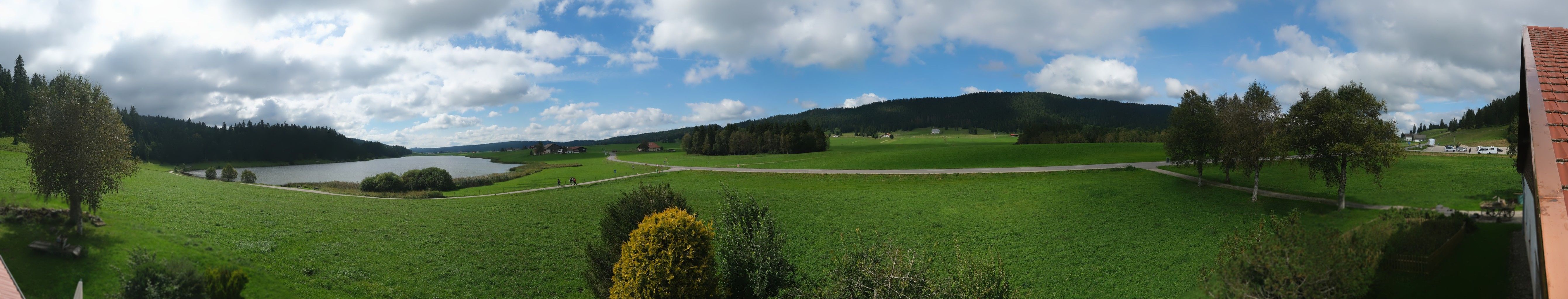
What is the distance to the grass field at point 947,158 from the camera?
51812mm

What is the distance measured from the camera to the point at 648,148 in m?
134

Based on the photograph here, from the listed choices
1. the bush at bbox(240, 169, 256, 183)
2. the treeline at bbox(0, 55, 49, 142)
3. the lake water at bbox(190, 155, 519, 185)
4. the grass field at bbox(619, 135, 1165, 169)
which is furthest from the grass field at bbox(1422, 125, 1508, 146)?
the lake water at bbox(190, 155, 519, 185)

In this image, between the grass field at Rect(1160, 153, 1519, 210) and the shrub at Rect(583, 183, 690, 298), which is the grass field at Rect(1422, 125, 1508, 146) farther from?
the shrub at Rect(583, 183, 690, 298)

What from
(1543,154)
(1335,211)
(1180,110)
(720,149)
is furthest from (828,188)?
(720,149)

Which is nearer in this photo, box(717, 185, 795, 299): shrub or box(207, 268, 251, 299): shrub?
box(207, 268, 251, 299): shrub

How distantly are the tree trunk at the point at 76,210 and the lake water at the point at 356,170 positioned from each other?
686 inches

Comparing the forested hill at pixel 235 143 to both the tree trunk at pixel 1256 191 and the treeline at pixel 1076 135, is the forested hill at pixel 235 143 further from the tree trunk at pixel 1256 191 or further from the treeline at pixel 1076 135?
the treeline at pixel 1076 135

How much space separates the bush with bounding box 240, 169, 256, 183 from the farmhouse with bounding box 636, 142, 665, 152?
93542 millimetres

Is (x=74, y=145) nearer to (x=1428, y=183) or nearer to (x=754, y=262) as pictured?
(x=754, y=262)

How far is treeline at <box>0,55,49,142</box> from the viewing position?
12289 mm

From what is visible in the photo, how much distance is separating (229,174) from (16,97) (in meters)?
23.5

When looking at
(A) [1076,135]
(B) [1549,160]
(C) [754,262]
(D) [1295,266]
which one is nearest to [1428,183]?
(D) [1295,266]

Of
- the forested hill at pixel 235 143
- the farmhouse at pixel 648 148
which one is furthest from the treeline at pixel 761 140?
the forested hill at pixel 235 143

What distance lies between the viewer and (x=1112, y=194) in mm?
28594
